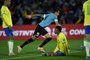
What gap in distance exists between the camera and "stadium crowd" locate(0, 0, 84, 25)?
90.5ft

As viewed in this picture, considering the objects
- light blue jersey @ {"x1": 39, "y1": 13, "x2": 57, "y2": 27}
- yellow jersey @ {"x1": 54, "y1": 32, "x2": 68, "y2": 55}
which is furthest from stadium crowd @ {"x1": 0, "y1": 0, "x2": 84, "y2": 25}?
yellow jersey @ {"x1": 54, "y1": 32, "x2": 68, "y2": 55}

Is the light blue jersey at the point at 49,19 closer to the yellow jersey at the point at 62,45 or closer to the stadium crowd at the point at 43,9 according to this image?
the yellow jersey at the point at 62,45

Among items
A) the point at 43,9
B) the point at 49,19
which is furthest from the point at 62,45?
the point at 43,9

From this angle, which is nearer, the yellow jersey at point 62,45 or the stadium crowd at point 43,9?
the yellow jersey at point 62,45

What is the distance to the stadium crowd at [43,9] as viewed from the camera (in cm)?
2758

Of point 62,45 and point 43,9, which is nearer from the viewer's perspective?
point 62,45

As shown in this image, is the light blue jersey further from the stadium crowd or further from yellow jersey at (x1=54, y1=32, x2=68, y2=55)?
the stadium crowd

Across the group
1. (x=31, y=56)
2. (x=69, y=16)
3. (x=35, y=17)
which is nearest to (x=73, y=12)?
(x=69, y=16)

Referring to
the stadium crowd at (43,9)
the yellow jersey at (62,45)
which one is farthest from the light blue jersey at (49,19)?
the stadium crowd at (43,9)

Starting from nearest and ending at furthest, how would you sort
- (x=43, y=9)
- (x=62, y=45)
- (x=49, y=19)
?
(x=62, y=45) < (x=49, y=19) < (x=43, y=9)

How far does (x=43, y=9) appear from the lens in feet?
94.1

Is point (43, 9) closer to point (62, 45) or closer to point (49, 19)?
point (49, 19)

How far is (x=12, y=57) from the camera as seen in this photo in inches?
617

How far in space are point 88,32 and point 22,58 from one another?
113 inches
